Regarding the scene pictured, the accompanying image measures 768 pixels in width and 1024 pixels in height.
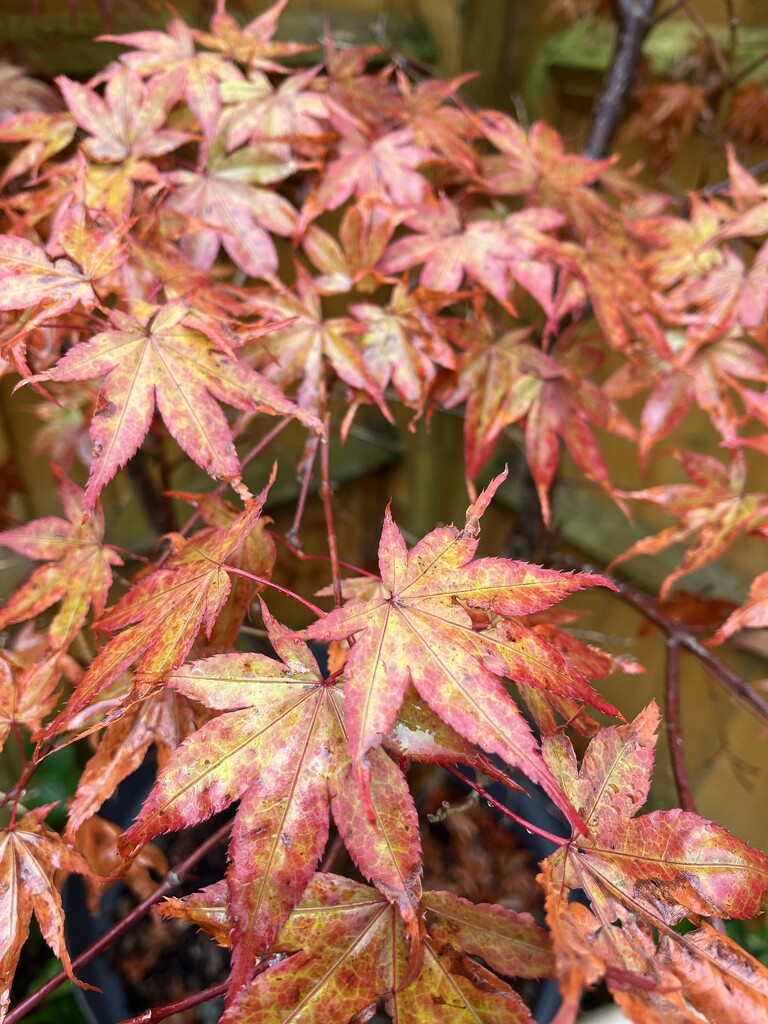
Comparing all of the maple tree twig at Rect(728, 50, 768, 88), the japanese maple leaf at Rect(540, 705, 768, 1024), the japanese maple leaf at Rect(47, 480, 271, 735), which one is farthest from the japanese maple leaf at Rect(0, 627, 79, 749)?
the maple tree twig at Rect(728, 50, 768, 88)

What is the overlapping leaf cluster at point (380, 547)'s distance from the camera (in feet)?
1.17

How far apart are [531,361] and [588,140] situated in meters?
0.39

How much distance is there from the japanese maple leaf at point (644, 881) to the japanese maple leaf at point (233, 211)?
567 mm

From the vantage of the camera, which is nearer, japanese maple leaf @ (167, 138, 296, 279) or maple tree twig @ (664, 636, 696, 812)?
maple tree twig @ (664, 636, 696, 812)

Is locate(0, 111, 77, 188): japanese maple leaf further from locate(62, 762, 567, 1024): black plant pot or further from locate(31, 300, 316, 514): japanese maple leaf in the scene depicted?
locate(62, 762, 567, 1024): black plant pot

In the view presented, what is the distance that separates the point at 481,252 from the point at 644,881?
0.59m

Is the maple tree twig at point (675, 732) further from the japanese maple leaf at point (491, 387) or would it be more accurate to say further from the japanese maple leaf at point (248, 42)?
the japanese maple leaf at point (248, 42)

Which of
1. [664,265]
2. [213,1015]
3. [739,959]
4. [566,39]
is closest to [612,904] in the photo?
[739,959]

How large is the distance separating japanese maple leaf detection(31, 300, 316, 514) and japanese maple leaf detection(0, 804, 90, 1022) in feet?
0.83

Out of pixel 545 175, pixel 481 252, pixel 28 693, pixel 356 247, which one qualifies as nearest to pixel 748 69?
pixel 545 175

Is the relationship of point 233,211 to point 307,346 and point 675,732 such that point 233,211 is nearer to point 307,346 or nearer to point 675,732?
point 307,346

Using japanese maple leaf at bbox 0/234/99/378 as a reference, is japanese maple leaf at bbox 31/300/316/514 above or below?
below

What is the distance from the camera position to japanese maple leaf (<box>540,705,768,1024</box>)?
338 millimetres

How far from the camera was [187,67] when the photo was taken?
0.70 meters
